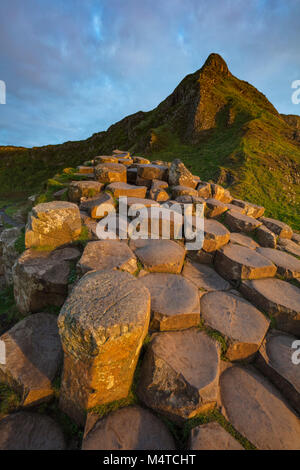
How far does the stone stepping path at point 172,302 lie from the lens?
5.70ft

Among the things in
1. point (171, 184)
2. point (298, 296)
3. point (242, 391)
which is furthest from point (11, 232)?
point (298, 296)

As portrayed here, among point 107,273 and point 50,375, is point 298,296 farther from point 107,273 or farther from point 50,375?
point 50,375

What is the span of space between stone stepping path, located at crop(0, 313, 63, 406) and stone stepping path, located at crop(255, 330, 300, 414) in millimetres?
1786

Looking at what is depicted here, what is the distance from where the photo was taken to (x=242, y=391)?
1.52 m

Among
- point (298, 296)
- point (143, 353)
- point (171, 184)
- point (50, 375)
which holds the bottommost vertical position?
point (50, 375)

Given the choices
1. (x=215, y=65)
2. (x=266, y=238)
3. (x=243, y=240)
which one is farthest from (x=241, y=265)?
(x=215, y=65)

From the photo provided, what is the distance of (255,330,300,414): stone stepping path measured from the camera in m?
1.54

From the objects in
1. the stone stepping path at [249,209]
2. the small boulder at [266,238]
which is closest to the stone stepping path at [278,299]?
the small boulder at [266,238]

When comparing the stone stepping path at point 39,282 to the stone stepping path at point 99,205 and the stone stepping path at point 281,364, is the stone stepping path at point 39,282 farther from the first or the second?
the stone stepping path at point 281,364

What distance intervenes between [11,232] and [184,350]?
4568 mm

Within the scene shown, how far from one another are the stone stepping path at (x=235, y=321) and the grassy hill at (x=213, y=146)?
6342 millimetres

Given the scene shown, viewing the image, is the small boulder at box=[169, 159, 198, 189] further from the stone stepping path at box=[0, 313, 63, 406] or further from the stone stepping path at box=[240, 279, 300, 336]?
the stone stepping path at box=[0, 313, 63, 406]

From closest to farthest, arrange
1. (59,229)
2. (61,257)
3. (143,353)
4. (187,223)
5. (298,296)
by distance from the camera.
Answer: (143,353) → (298,296) → (61,257) → (59,229) → (187,223)

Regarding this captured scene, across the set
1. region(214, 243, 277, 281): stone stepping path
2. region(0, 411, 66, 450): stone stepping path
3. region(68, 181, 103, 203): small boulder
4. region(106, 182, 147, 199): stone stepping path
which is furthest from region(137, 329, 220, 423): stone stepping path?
region(68, 181, 103, 203): small boulder
